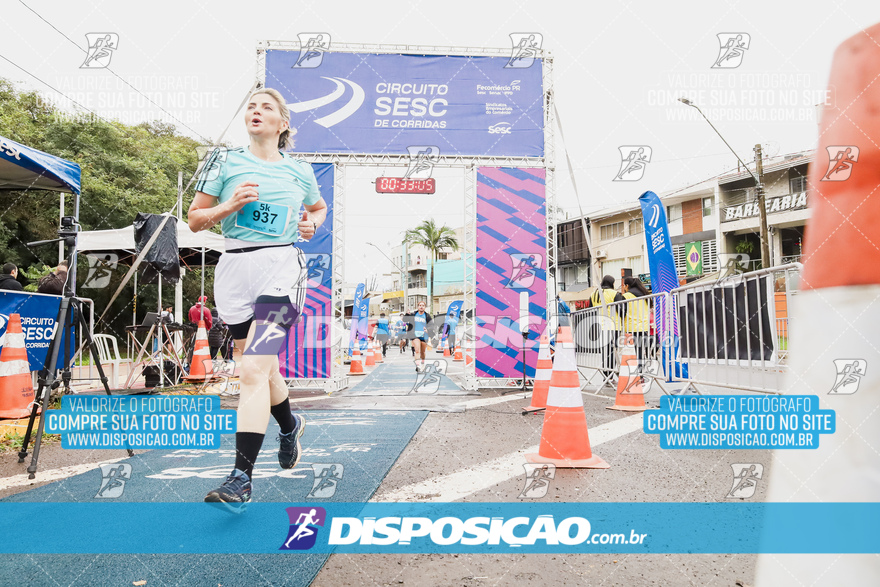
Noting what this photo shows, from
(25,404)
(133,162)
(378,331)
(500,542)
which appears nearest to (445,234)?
(378,331)

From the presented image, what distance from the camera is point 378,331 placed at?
2520 cm

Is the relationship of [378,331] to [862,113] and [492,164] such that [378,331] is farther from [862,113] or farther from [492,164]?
[862,113]

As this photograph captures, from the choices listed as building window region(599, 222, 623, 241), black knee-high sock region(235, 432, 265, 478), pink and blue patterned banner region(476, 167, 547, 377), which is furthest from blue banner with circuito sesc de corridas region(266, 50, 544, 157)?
building window region(599, 222, 623, 241)

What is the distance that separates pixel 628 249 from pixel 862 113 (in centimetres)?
3685

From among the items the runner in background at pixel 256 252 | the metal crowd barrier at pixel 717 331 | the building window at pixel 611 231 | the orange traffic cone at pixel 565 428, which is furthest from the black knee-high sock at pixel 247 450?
the building window at pixel 611 231

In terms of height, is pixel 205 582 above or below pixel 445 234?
below

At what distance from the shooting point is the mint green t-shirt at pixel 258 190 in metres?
2.55
